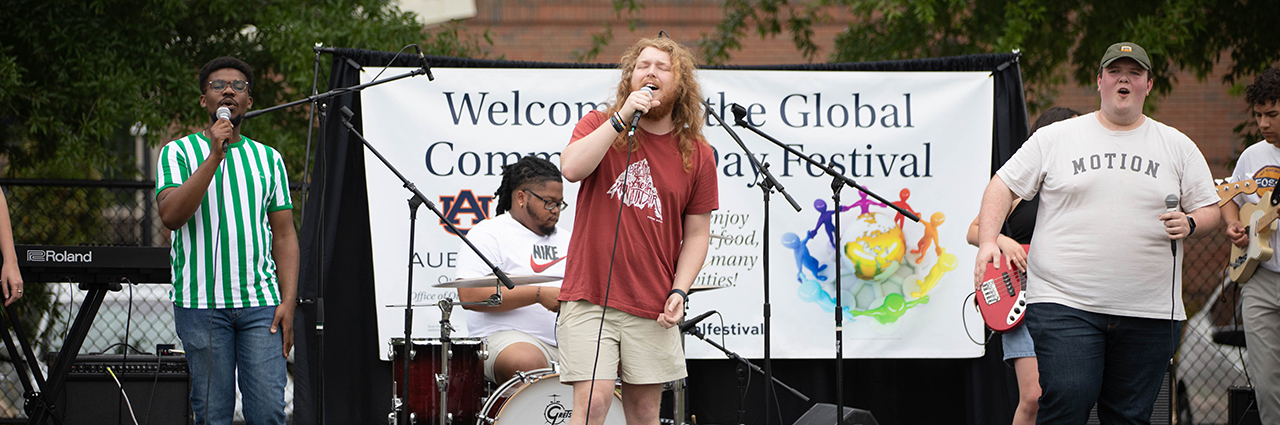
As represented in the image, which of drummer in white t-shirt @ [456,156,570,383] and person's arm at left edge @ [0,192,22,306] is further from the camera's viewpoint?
drummer in white t-shirt @ [456,156,570,383]

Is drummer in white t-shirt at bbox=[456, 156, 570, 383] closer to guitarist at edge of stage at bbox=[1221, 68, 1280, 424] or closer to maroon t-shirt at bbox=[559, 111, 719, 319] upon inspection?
maroon t-shirt at bbox=[559, 111, 719, 319]

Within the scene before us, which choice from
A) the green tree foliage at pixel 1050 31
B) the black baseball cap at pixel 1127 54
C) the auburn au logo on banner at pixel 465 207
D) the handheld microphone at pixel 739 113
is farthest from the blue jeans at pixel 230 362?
the green tree foliage at pixel 1050 31

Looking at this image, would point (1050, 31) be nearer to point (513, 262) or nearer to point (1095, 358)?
point (1095, 358)

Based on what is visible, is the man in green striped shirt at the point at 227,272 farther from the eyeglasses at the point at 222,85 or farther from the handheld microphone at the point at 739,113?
the handheld microphone at the point at 739,113

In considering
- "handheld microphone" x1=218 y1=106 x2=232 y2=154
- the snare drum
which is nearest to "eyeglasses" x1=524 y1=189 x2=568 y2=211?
the snare drum

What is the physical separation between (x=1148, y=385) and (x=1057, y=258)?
602 millimetres

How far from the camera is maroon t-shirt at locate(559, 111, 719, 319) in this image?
3.25m

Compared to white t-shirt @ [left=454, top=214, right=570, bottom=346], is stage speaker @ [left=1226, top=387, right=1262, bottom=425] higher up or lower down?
lower down

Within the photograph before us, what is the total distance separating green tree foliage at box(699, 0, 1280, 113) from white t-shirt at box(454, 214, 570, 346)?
3384 millimetres

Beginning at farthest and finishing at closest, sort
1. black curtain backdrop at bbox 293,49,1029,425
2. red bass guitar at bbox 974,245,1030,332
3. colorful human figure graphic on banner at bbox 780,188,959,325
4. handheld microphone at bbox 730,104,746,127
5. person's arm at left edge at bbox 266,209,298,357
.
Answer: colorful human figure graphic on banner at bbox 780,188,959,325 → black curtain backdrop at bbox 293,49,1029,425 → red bass guitar at bbox 974,245,1030,332 → person's arm at left edge at bbox 266,209,298,357 → handheld microphone at bbox 730,104,746,127

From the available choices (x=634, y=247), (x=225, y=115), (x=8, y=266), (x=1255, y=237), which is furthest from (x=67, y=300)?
(x=1255, y=237)

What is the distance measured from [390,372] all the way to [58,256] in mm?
1820

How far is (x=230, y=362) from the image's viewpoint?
4.00 metres

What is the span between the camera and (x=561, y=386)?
14.4ft
